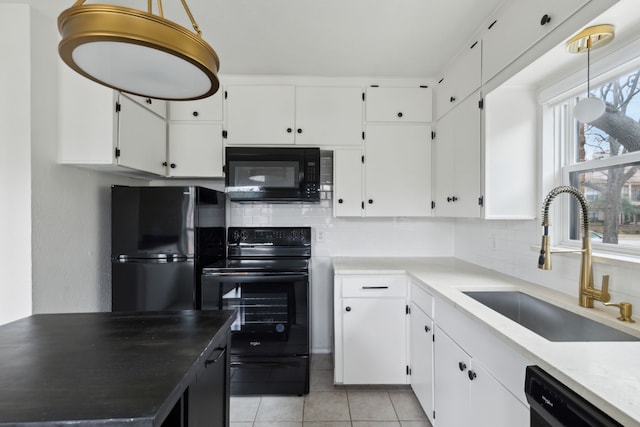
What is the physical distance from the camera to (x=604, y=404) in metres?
0.65

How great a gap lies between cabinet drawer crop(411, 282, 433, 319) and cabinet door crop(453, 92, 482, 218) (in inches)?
22.3

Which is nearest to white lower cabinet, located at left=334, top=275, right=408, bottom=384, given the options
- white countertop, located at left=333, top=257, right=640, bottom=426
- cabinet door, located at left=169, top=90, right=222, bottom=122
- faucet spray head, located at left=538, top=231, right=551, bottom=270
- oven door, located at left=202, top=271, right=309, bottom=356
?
oven door, located at left=202, top=271, right=309, bottom=356

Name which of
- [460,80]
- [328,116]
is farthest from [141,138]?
[460,80]

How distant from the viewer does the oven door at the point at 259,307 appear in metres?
2.12

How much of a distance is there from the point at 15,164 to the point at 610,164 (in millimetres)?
2990

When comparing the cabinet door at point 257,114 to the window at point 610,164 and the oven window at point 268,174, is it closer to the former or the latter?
the oven window at point 268,174

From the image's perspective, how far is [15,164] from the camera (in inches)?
63.8

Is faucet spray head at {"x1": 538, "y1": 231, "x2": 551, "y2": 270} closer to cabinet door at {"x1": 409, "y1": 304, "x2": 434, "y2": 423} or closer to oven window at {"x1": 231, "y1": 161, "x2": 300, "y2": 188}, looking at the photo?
cabinet door at {"x1": 409, "y1": 304, "x2": 434, "y2": 423}

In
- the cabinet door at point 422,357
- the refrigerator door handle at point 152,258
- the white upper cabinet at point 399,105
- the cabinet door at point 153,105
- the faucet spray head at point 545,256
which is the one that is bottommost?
the cabinet door at point 422,357

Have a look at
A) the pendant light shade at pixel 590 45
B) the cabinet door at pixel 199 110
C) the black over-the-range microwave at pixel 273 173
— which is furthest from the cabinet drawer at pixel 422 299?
the cabinet door at pixel 199 110

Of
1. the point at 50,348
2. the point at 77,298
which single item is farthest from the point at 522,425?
the point at 77,298

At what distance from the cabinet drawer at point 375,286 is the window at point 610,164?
102cm

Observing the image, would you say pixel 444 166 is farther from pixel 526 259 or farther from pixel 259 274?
Result: pixel 259 274

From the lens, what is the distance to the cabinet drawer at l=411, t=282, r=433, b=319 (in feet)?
5.80
